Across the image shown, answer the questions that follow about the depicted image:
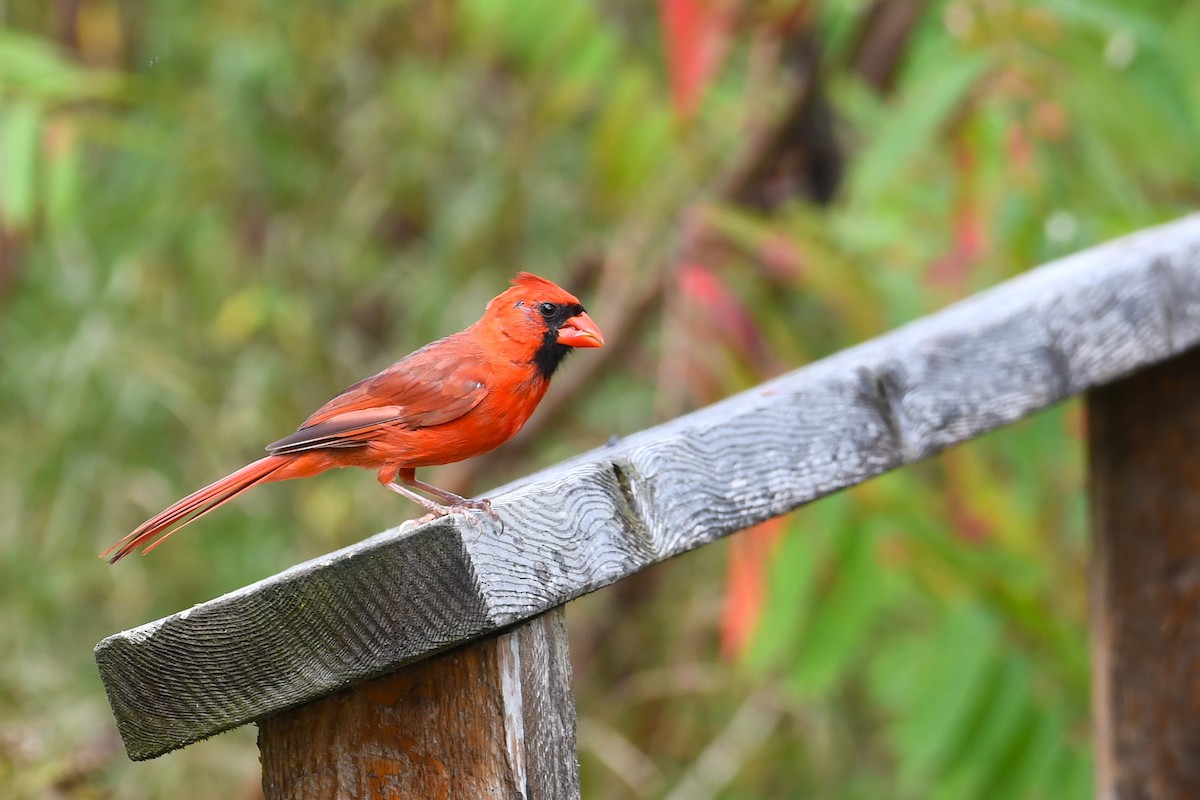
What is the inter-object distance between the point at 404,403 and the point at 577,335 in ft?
1.04

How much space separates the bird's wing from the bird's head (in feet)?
0.40

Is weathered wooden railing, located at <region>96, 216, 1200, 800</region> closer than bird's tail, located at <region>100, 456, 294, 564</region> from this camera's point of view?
Yes

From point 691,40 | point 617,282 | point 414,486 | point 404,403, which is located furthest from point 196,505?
point 617,282

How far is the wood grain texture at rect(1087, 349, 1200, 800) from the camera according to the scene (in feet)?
8.50

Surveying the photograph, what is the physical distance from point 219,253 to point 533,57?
2.31 meters

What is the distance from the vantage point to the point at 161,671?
1.43 m

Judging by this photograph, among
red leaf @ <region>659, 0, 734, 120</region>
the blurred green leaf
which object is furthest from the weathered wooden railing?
the blurred green leaf

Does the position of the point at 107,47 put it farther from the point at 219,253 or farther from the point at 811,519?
the point at 811,519

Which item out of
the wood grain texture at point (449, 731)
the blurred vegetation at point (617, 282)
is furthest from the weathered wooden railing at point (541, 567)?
the blurred vegetation at point (617, 282)

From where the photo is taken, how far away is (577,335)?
2426mm

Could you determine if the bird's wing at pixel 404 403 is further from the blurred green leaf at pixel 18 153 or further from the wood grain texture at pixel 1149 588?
the blurred green leaf at pixel 18 153

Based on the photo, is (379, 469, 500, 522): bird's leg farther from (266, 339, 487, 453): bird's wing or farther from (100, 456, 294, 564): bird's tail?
(100, 456, 294, 564): bird's tail

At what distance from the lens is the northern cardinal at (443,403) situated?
227cm

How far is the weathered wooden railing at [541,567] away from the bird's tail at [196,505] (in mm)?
A: 309
